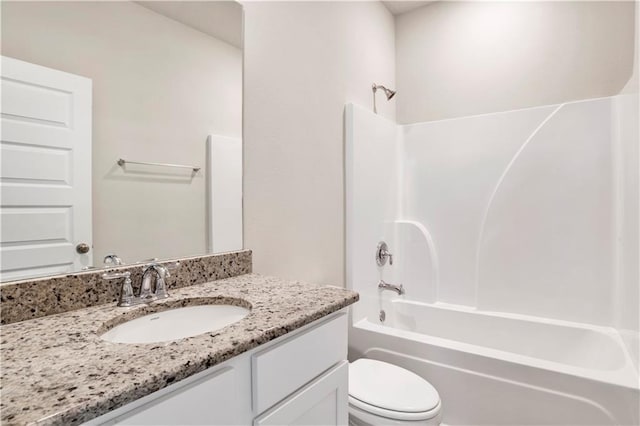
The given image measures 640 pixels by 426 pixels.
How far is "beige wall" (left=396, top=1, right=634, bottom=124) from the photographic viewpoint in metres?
2.10

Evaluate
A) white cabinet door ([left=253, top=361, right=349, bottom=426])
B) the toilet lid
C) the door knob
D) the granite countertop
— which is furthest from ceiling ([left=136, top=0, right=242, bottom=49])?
the toilet lid

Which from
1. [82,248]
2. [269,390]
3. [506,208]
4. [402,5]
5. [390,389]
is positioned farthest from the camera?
[402,5]

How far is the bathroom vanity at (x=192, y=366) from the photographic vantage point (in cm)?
52

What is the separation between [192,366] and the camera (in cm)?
61

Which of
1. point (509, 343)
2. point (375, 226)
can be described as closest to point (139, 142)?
point (375, 226)

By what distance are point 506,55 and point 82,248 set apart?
2.81 metres

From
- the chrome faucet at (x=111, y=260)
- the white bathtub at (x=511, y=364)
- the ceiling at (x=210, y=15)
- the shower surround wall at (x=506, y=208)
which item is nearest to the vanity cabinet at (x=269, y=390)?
the chrome faucet at (x=111, y=260)

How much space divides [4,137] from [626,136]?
2703 millimetres

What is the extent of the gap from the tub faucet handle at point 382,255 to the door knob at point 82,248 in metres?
1.75

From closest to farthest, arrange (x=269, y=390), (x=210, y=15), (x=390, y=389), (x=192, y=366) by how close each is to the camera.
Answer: (x=192, y=366), (x=269, y=390), (x=210, y=15), (x=390, y=389)

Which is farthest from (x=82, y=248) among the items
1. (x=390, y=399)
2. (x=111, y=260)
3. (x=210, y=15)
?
(x=390, y=399)

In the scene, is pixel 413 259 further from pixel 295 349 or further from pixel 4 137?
pixel 4 137

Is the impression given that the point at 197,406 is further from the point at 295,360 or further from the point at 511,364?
the point at 511,364

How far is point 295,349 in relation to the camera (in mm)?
874
